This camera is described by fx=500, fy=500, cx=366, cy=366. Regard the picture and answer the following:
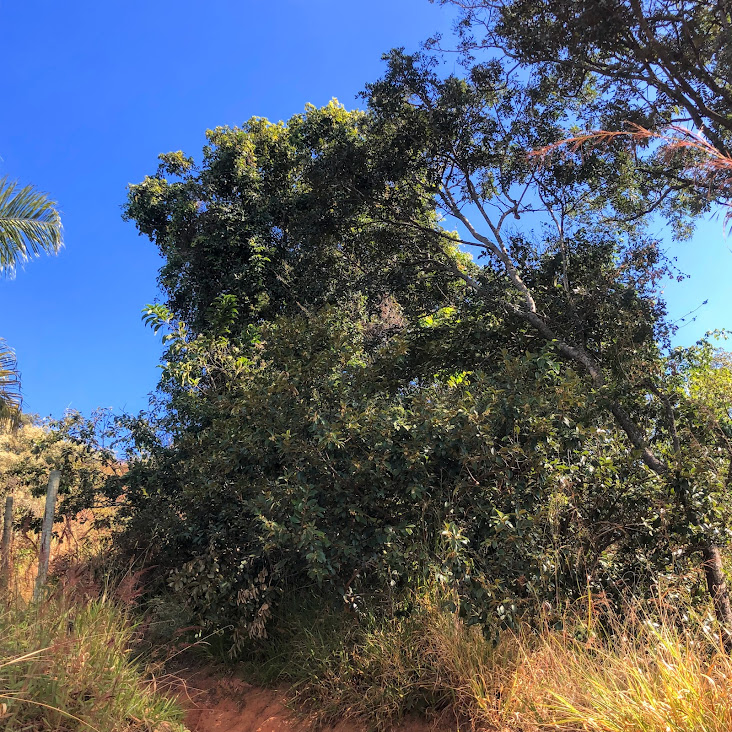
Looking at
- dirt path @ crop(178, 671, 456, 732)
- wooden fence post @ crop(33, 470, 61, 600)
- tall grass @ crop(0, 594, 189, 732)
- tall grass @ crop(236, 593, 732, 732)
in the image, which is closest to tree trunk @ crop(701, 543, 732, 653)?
tall grass @ crop(236, 593, 732, 732)

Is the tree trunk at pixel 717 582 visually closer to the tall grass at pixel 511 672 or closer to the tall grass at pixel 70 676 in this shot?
the tall grass at pixel 511 672

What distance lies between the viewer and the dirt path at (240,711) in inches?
167

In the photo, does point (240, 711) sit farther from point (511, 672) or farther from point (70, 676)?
point (511, 672)

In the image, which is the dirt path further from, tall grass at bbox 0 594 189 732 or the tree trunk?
the tree trunk

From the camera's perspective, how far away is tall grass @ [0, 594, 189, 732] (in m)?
2.90

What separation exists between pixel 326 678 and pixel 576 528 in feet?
8.70

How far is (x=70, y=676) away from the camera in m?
3.15

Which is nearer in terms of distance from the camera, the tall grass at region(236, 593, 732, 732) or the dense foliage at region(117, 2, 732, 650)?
the tall grass at region(236, 593, 732, 732)

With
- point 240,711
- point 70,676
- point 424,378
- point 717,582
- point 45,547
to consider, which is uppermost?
point 424,378

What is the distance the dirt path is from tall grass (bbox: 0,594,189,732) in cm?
61

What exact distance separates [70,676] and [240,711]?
2.08 metres

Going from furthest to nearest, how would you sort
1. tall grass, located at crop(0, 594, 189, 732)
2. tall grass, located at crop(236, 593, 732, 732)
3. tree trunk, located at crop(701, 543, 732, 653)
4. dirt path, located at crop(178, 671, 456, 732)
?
tree trunk, located at crop(701, 543, 732, 653)
dirt path, located at crop(178, 671, 456, 732)
tall grass, located at crop(0, 594, 189, 732)
tall grass, located at crop(236, 593, 732, 732)

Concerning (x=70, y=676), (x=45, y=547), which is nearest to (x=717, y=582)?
(x=70, y=676)

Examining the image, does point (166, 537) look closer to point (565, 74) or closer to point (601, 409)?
point (601, 409)
